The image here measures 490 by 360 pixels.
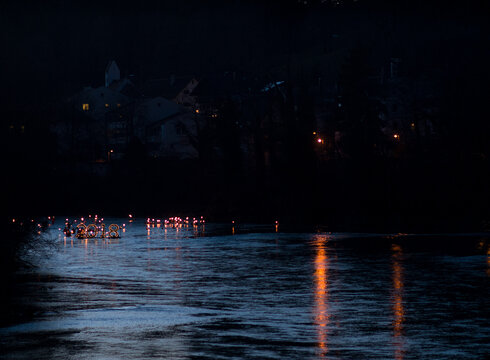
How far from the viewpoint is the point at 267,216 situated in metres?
71.1

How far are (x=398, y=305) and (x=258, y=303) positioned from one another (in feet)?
11.5

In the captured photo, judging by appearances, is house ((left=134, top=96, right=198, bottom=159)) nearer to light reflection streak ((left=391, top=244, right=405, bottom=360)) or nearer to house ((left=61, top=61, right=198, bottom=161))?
house ((left=61, top=61, right=198, bottom=161))

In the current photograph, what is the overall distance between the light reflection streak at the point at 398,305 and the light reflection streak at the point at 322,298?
1.29 m

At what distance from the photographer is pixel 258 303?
21.0 meters

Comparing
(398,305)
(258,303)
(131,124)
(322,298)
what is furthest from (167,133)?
(398,305)

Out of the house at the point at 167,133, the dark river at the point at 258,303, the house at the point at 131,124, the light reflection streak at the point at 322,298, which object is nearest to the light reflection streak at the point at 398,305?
the dark river at the point at 258,303

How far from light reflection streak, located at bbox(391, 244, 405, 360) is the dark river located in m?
0.03

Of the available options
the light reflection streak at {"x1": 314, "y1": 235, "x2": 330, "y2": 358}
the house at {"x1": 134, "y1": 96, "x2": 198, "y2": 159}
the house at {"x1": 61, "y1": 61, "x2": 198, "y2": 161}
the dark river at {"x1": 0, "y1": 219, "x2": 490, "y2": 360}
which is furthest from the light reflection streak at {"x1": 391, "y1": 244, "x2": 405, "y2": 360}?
the house at {"x1": 134, "y1": 96, "x2": 198, "y2": 159}

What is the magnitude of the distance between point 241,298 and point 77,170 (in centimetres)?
7548

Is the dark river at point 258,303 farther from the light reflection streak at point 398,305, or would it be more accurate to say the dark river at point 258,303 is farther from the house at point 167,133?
the house at point 167,133

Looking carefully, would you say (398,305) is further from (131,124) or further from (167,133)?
(167,133)

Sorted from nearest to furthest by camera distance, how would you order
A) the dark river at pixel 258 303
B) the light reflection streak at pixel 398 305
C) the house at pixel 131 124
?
the dark river at pixel 258 303, the light reflection streak at pixel 398 305, the house at pixel 131 124

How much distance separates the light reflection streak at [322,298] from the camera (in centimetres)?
1550

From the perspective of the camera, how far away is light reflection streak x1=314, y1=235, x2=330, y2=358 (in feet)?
50.9
